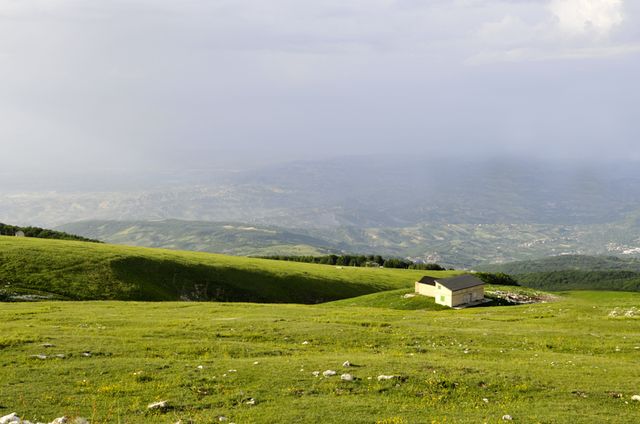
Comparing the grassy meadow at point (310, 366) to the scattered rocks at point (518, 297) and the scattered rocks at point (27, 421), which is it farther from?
the scattered rocks at point (518, 297)

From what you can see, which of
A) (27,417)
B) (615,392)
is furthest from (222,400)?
(615,392)

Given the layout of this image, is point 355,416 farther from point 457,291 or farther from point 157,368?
point 457,291

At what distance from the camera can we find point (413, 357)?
93.5 feet

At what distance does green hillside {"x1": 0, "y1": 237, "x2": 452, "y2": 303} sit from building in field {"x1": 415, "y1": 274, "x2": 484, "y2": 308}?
19.8 m

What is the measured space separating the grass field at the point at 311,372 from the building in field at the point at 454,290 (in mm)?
42373

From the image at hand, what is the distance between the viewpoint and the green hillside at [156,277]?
72.8 metres

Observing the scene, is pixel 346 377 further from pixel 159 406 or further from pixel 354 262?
pixel 354 262

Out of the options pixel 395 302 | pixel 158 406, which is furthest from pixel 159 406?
pixel 395 302

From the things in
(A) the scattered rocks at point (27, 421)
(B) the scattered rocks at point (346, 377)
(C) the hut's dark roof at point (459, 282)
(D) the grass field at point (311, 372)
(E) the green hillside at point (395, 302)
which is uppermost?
(A) the scattered rocks at point (27, 421)

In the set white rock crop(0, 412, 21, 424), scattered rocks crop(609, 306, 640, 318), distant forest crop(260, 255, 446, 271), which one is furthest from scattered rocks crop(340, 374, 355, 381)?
distant forest crop(260, 255, 446, 271)

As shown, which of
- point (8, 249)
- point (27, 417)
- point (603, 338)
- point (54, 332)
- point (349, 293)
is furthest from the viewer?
point (349, 293)

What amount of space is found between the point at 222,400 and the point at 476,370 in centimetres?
1222

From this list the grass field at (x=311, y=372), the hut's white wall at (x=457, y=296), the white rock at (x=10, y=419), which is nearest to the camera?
the white rock at (x=10, y=419)

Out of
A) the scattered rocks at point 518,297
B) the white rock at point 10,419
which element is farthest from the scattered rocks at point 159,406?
the scattered rocks at point 518,297
